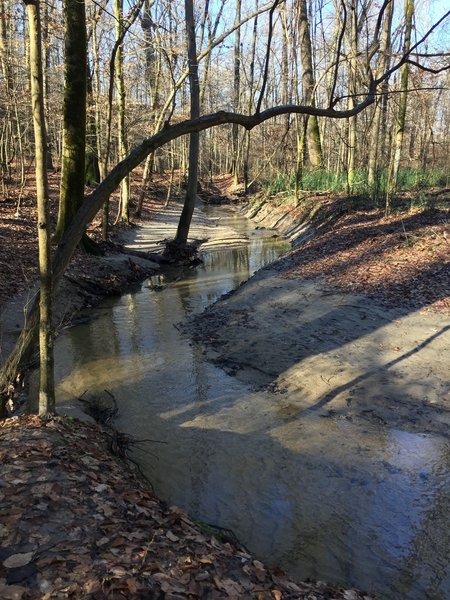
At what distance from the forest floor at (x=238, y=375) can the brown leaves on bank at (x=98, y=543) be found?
0.4 inches

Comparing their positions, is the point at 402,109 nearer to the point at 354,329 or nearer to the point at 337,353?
the point at 354,329

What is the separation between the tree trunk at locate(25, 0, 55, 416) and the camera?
388 cm

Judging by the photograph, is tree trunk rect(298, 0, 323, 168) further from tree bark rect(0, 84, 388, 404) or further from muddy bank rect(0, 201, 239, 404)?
tree bark rect(0, 84, 388, 404)

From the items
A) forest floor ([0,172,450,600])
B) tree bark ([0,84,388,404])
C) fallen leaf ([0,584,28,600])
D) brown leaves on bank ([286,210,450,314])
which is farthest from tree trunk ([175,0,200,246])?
fallen leaf ([0,584,28,600])

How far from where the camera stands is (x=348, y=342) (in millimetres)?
7438

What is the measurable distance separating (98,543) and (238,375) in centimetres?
422

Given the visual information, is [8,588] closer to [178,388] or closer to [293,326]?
[178,388]

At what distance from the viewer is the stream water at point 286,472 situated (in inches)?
145

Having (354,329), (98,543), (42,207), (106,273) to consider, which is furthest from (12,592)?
(106,273)

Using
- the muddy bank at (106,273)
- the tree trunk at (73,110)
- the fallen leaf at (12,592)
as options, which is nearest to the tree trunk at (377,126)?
the muddy bank at (106,273)

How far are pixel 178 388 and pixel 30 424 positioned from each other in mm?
2506

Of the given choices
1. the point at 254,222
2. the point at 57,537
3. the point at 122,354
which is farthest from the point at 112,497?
the point at 254,222

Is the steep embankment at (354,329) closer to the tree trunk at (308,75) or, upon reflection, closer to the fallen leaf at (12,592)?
the fallen leaf at (12,592)

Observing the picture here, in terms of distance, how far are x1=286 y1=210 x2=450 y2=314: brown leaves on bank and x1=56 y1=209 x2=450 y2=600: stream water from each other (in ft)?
12.6
